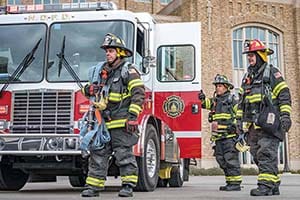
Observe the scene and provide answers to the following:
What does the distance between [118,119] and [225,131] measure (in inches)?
105

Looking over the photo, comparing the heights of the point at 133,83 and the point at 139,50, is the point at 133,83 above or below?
below

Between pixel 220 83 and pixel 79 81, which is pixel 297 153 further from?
pixel 79 81

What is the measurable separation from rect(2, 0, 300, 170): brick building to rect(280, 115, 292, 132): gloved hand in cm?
2102

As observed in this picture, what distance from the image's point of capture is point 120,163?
6.48 meters

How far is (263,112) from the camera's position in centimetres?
711

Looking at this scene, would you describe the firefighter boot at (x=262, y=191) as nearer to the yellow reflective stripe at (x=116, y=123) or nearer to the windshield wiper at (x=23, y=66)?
the yellow reflective stripe at (x=116, y=123)

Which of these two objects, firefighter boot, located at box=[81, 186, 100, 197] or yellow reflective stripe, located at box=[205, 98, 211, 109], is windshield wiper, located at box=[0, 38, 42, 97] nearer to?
firefighter boot, located at box=[81, 186, 100, 197]

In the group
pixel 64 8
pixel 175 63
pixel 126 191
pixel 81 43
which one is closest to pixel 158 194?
pixel 126 191

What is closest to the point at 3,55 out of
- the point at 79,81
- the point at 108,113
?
the point at 79,81

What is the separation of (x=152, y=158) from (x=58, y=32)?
7.64ft

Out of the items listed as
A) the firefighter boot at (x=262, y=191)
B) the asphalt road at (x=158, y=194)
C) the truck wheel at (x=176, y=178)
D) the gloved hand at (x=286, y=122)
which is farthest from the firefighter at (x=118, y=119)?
the truck wheel at (x=176, y=178)

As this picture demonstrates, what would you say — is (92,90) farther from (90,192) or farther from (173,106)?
(173,106)

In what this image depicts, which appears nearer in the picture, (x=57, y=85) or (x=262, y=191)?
(x=262, y=191)

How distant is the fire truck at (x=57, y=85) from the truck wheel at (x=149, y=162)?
0.05ft
